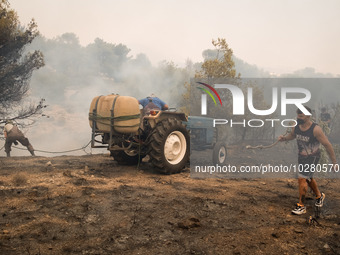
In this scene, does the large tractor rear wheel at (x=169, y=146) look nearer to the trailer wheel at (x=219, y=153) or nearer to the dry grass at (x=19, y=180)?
the trailer wheel at (x=219, y=153)

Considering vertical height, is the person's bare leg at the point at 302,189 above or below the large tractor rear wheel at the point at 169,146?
below

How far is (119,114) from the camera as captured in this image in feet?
21.2

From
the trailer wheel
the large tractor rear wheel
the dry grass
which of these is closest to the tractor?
the large tractor rear wheel

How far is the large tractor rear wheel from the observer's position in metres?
6.57

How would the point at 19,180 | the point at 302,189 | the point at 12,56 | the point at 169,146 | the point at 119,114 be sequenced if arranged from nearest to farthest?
1. the point at 302,189
2. the point at 19,180
3. the point at 119,114
4. the point at 169,146
5. the point at 12,56

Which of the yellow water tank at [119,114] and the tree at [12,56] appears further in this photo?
the tree at [12,56]

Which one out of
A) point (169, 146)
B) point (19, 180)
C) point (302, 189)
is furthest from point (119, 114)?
point (302, 189)

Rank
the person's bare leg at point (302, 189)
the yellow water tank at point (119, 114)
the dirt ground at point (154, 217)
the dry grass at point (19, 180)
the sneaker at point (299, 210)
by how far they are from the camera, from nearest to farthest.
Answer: the dirt ground at point (154, 217) → the sneaker at point (299, 210) → the person's bare leg at point (302, 189) → the dry grass at point (19, 180) → the yellow water tank at point (119, 114)

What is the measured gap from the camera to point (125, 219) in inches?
152

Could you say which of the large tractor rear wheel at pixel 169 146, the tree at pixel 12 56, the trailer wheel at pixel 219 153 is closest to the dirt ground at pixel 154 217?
the large tractor rear wheel at pixel 169 146

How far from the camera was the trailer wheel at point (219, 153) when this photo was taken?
9227mm

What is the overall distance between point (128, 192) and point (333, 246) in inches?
130

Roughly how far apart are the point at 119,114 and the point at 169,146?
Answer: 56.1 inches

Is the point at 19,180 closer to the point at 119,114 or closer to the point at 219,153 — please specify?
the point at 119,114
